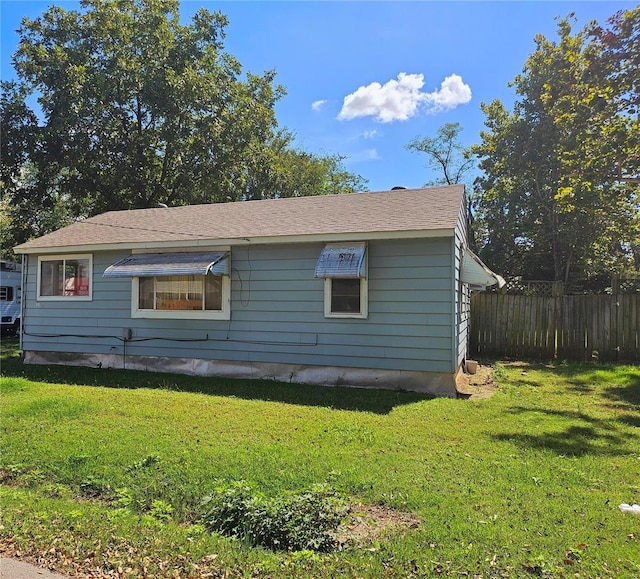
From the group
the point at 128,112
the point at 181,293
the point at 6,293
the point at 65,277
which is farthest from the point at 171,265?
the point at 6,293

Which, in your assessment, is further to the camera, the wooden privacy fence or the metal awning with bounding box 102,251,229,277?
the wooden privacy fence

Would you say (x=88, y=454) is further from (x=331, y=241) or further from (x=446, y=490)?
(x=331, y=241)

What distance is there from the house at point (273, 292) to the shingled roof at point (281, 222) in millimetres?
41

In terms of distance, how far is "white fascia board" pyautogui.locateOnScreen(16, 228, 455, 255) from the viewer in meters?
7.39

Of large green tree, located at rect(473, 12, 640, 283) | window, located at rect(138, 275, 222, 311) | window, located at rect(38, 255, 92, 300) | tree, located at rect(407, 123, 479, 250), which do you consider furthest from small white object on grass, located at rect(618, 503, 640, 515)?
tree, located at rect(407, 123, 479, 250)

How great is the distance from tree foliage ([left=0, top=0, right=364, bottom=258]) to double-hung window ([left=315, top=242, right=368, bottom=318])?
13285mm

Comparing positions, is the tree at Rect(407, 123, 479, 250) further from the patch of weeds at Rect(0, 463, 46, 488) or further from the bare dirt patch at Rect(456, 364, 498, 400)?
the patch of weeds at Rect(0, 463, 46, 488)

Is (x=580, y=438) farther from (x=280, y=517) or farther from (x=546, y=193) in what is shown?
(x=546, y=193)

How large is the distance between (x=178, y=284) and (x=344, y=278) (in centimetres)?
364

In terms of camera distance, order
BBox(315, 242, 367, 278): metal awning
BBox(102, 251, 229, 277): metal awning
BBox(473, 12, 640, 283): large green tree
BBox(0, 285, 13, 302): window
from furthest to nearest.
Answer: BBox(0, 285, 13, 302): window, BBox(473, 12, 640, 283): large green tree, BBox(102, 251, 229, 277): metal awning, BBox(315, 242, 367, 278): metal awning

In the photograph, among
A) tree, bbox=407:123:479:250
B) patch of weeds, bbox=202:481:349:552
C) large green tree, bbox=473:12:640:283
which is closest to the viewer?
patch of weeds, bbox=202:481:349:552

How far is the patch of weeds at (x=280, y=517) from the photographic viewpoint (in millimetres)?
2963

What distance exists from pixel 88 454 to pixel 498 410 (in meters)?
5.30

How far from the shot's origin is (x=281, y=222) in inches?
366
